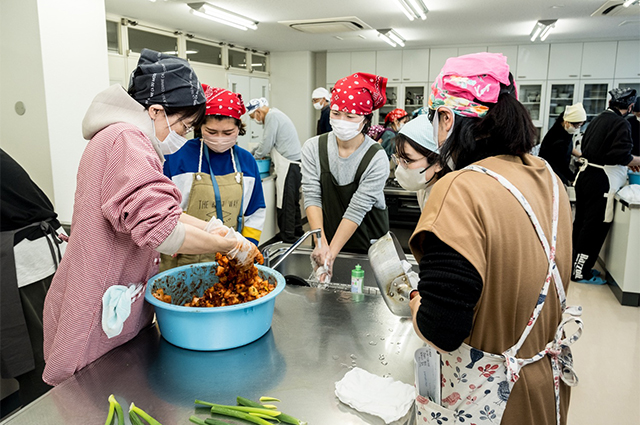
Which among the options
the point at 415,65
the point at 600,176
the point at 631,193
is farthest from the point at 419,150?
the point at 415,65

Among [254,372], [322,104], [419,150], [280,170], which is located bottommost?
[254,372]

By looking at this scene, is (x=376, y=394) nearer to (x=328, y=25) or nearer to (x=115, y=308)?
(x=115, y=308)

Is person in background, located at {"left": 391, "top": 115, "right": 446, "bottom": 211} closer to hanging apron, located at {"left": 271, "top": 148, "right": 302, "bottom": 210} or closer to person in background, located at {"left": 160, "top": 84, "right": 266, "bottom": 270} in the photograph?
person in background, located at {"left": 160, "top": 84, "right": 266, "bottom": 270}

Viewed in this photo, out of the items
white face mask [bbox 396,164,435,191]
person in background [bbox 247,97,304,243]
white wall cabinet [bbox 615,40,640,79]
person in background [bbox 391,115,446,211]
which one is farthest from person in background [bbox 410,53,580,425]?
white wall cabinet [bbox 615,40,640,79]

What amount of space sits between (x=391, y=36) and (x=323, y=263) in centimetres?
520

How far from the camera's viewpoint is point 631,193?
372 centimetres

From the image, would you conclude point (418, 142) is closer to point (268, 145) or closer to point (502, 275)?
point (502, 275)

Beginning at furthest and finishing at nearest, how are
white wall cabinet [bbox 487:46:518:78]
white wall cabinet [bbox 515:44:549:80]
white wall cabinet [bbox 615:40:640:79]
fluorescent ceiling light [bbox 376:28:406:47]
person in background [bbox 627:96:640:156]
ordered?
white wall cabinet [bbox 487:46:518:78]
white wall cabinet [bbox 515:44:549:80]
white wall cabinet [bbox 615:40:640:79]
fluorescent ceiling light [bbox 376:28:406:47]
person in background [bbox 627:96:640:156]

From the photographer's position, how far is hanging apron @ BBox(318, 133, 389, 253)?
223 cm

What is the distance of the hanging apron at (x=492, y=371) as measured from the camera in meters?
0.93

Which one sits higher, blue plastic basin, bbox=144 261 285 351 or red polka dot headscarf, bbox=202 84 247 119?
red polka dot headscarf, bbox=202 84 247 119

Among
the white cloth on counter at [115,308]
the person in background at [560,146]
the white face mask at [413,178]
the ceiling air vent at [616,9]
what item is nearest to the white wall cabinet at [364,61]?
the ceiling air vent at [616,9]

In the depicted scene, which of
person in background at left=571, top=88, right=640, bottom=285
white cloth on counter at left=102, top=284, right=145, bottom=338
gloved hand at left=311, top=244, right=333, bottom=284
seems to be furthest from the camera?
person in background at left=571, top=88, right=640, bottom=285

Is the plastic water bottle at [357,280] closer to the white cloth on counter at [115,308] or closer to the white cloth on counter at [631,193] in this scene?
the white cloth on counter at [115,308]
